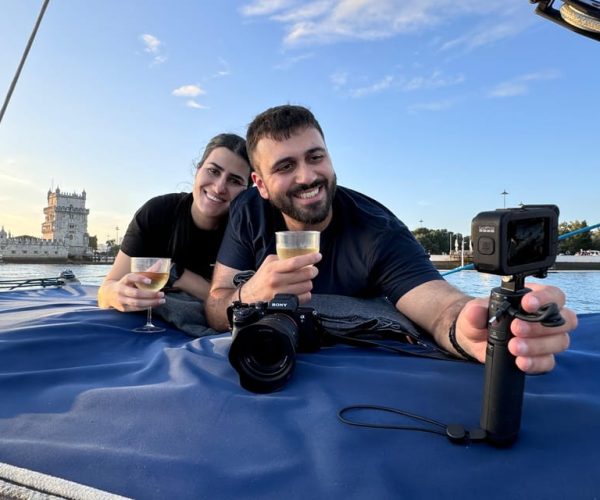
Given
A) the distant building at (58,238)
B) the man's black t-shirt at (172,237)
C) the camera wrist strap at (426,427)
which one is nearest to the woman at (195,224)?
the man's black t-shirt at (172,237)

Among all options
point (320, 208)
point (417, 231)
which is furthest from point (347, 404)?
point (417, 231)

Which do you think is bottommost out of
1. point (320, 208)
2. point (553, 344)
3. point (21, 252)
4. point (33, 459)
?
point (21, 252)

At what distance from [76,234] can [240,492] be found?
68.1 m

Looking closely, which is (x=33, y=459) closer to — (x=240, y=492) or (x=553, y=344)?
(x=240, y=492)

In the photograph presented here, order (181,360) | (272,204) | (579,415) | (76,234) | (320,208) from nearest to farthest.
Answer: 1. (579,415)
2. (181,360)
3. (320,208)
4. (272,204)
5. (76,234)

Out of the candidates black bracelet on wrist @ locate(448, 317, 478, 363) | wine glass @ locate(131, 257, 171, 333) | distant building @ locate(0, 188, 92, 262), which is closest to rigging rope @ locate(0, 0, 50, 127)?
wine glass @ locate(131, 257, 171, 333)

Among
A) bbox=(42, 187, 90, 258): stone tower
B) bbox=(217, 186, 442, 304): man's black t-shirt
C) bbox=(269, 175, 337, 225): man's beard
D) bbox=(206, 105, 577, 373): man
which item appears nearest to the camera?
bbox=(206, 105, 577, 373): man

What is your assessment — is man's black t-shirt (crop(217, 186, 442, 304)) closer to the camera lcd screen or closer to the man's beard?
the man's beard

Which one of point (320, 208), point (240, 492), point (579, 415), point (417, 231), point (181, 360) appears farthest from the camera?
point (417, 231)

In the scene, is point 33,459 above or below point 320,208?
below

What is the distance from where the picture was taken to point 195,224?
2318 mm

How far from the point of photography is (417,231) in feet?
175

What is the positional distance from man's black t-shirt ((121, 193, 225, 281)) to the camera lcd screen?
6.05ft

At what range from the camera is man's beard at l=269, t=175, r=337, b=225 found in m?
1.70
